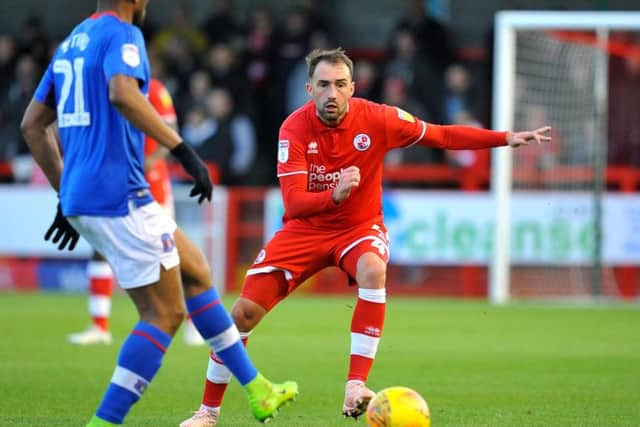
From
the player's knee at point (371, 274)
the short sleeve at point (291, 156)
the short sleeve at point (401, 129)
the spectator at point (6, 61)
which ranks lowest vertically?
the player's knee at point (371, 274)

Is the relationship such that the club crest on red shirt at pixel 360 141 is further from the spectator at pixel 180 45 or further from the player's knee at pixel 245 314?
the spectator at pixel 180 45

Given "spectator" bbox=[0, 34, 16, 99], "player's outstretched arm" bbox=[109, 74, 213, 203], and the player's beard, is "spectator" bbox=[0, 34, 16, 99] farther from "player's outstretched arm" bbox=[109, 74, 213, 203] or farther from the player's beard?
"player's outstretched arm" bbox=[109, 74, 213, 203]

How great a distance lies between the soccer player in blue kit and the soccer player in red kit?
1.15 m

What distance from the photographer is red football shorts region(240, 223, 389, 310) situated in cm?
717

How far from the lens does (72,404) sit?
7.75 meters

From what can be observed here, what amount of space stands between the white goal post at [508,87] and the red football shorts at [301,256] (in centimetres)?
866

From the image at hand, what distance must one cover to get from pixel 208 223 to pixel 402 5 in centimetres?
558

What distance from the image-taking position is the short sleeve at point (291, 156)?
717cm

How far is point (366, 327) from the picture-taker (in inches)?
275

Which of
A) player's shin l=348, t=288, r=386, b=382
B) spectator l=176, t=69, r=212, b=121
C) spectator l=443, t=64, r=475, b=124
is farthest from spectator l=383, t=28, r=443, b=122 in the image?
player's shin l=348, t=288, r=386, b=382

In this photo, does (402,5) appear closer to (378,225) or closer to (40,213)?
(40,213)

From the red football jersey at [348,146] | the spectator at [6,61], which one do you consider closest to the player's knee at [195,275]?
the red football jersey at [348,146]

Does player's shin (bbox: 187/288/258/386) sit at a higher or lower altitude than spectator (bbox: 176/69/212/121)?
lower

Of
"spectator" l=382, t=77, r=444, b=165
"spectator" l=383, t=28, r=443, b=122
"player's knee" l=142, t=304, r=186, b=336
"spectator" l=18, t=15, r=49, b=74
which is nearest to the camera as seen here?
"player's knee" l=142, t=304, r=186, b=336
